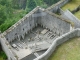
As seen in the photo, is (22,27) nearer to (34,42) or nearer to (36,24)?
(34,42)

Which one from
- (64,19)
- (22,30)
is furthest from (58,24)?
(22,30)

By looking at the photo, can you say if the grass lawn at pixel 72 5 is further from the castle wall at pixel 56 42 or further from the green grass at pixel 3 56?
the castle wall at pixel 56 42

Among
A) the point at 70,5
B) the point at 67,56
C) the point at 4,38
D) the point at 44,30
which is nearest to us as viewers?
the point at 67,56

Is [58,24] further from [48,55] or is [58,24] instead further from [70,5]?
[48,55]

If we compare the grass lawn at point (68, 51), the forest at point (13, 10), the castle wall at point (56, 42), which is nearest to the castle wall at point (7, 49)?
the forest at point (13, 10)

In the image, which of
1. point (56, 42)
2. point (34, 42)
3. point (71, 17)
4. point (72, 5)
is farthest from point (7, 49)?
point (72, 5)

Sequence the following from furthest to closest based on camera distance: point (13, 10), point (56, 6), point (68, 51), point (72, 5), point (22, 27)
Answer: point (13, 10), point (72, 5), point (56, 6), point (22, 27), point (68, 51)
